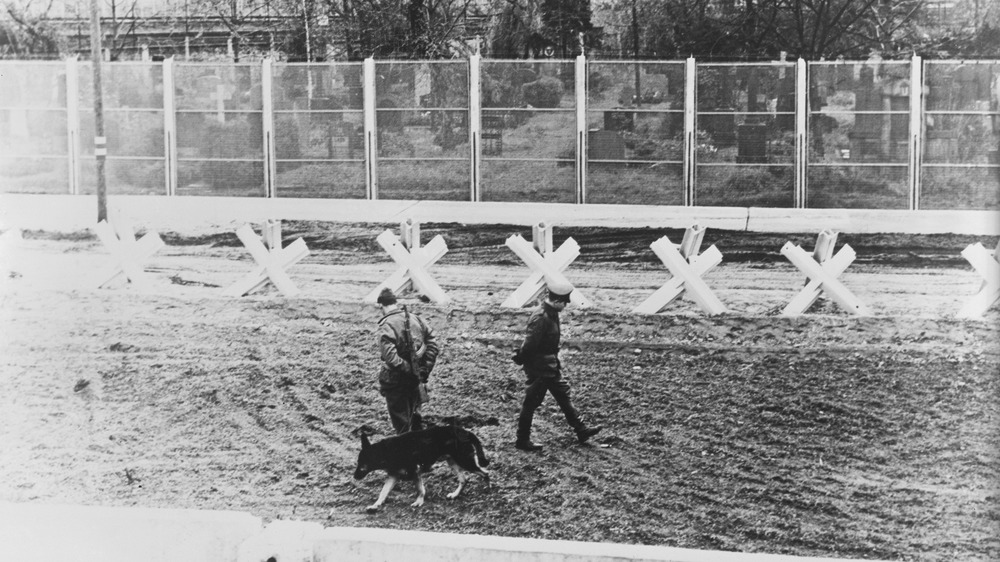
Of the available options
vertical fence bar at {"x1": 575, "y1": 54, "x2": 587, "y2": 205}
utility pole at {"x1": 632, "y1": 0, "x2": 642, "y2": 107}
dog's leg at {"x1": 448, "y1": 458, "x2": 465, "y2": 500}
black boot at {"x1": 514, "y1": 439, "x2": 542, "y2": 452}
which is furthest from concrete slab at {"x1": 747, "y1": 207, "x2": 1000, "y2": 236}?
dog's leg at {"x1": 448, "y1": 458, "x2": 465, "y2": 500}

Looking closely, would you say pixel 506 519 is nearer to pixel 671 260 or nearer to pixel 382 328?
pixel 382 328

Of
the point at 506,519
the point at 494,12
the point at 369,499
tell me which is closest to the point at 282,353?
the point at 369,499

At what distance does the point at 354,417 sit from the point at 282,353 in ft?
5.42

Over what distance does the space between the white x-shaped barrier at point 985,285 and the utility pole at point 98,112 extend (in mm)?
9274

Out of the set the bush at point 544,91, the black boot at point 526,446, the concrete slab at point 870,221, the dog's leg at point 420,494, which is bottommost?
the dog's leg at point 420,494

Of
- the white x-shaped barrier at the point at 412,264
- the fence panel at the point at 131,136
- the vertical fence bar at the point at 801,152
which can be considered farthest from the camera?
the fence panel at the point at 131,136

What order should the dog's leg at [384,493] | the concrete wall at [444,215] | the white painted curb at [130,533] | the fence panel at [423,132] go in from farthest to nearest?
1. the fence panel at [423,132]
2. the concrete wall at [444,215]
3. the dog's leg at [384,493]
4. the white painted curb at [130,533]

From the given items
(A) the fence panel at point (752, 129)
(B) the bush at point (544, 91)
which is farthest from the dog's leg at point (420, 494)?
(B) the bush at point (544, 91)

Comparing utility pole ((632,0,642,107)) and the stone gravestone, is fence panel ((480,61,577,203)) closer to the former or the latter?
the stone gravestone

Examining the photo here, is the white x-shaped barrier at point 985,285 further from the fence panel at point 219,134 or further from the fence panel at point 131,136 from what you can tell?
the fence panel at point 131,136

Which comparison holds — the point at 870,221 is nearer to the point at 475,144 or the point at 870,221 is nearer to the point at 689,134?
the point at 689,134

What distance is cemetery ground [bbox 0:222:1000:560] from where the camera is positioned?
827cm

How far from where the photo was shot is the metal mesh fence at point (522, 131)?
702 inches

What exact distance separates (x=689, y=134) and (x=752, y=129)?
88cm
